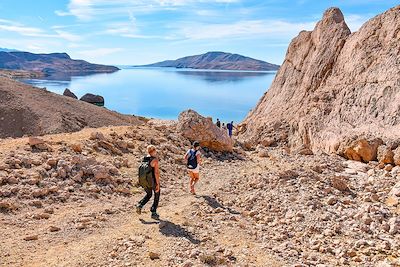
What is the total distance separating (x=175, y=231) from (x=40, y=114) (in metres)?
40.3

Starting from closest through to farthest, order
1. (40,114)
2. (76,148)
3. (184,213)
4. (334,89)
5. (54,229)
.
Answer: (54,229) → (184,213) → (76,148) → (334,89) → (40,114)

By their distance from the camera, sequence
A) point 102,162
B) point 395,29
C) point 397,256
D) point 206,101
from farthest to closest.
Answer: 1. point 206,101
2. point 395,29
3. point 102,162
4. point 397,256

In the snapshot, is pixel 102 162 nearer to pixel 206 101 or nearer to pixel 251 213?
pixel 251 213

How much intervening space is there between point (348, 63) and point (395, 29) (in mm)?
3229

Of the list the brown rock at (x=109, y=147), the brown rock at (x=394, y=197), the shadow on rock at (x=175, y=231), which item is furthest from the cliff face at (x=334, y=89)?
the shadow on rock at (x=175, y=231)

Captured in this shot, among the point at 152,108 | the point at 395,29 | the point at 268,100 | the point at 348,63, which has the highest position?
the point at 395,29

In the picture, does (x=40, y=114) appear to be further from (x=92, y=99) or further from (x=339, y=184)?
(x=339, y=184)

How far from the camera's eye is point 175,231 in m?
10.3

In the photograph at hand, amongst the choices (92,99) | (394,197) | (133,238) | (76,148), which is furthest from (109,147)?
(92,99)

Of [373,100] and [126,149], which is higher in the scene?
[373,100]

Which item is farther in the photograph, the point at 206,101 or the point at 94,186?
the point at 206,101

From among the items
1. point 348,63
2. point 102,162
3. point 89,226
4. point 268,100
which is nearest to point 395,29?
point 348,63

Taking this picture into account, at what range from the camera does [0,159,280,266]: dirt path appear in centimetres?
880

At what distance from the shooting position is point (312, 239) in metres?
10.4
